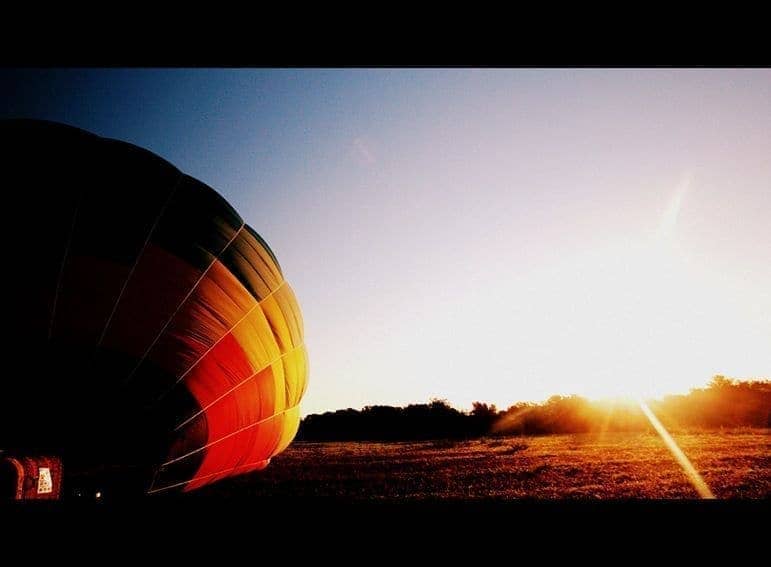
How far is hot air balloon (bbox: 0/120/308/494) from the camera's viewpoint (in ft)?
11.0

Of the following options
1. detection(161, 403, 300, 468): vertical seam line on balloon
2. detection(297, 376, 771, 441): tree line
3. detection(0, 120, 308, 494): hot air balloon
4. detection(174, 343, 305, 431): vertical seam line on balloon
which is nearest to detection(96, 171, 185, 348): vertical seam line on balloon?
detection(0, 120, 308, 494): hot air balloon

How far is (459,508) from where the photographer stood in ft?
2.89

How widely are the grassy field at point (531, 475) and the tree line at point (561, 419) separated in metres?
9.16

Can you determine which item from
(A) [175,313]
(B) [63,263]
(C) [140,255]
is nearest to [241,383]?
(A) [175,313]

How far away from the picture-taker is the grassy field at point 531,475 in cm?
590

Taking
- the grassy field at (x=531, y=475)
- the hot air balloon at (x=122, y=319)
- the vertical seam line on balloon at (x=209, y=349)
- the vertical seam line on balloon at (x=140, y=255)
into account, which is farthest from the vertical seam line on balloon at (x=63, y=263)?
the grassy field at (x=531, y=475)

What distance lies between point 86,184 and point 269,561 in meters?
3.98

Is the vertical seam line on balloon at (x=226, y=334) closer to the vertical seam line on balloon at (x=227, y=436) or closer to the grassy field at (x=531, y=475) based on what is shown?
the vertical seam line on balloon at (x=227, y=436)

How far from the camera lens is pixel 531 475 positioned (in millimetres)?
7320

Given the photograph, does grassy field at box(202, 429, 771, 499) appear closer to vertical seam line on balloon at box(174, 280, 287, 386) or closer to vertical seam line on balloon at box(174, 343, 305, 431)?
vertical seam line on balloon at box(174, 343, 305, 431)

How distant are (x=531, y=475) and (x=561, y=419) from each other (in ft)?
52.8

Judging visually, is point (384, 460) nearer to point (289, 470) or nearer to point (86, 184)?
point (289, 470)

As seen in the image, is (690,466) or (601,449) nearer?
(690,466)
